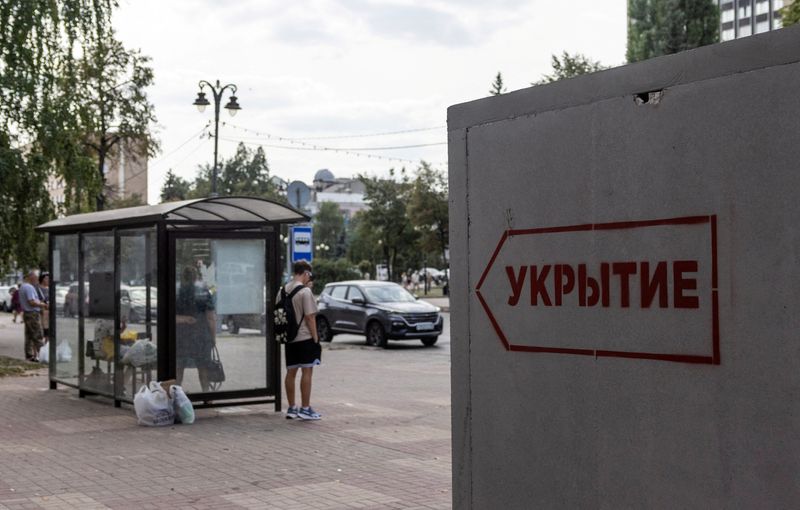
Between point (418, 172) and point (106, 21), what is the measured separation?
125ft

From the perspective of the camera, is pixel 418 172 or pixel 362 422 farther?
pixel 418 172

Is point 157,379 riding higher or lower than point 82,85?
lower

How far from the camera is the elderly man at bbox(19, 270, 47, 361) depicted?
20125mm

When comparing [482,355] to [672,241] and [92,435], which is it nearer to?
[672,241]

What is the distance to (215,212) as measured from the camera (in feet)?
38.6

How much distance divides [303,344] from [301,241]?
9.16 m

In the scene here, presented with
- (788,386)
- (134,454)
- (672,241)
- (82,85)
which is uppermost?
(82,85)

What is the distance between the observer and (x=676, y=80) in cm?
259

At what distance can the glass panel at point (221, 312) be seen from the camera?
Answer: 11562 mm

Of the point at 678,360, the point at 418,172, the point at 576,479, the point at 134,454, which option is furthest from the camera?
the point at 418,172

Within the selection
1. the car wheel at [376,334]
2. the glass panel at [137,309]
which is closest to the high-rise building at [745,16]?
the car wheel at [376,334]

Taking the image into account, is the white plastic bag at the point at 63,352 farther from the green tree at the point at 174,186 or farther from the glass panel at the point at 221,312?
the green tree at the point at 174,186

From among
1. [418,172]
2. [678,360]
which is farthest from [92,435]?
[418,172]

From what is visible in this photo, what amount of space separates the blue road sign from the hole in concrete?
17320 millimetres
